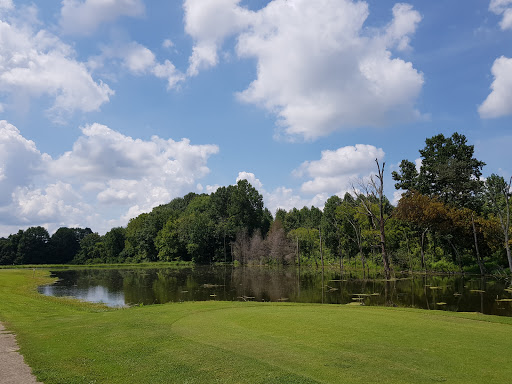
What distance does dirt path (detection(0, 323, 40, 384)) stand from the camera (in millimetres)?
8211

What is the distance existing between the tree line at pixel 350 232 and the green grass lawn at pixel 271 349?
19036mm

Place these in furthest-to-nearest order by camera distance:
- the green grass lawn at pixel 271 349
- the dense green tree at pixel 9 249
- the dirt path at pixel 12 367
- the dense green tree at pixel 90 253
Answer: the dense green tree at pixel 90 253
the dense green tree at pixel 9 249
the dirt path at pixel 12 367
the green grass lawn at pixel 271 349

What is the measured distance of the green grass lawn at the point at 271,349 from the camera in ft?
26.6

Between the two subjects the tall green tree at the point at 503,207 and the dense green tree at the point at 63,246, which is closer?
the tall green tree at the point at 503,207

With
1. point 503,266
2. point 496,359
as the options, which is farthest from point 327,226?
point 496,359

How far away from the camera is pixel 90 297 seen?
36.3 m

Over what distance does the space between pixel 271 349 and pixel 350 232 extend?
214ft

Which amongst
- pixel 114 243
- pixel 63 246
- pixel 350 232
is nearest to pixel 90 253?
pixel 114 243

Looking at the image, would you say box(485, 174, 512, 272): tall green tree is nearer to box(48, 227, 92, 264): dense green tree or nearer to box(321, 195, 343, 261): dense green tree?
box(321, 195, 343, 261): dense green tree

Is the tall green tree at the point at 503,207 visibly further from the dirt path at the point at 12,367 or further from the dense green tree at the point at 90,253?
the dense green tree at the point at 90,253

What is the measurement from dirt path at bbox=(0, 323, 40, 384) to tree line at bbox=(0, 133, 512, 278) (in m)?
27.1

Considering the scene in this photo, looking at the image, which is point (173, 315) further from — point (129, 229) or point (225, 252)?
point (129, 229)

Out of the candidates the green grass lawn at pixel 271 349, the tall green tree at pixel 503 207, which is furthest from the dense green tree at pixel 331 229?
the green grass lawn at pixel 271 349

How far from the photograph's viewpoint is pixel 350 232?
238 feet
